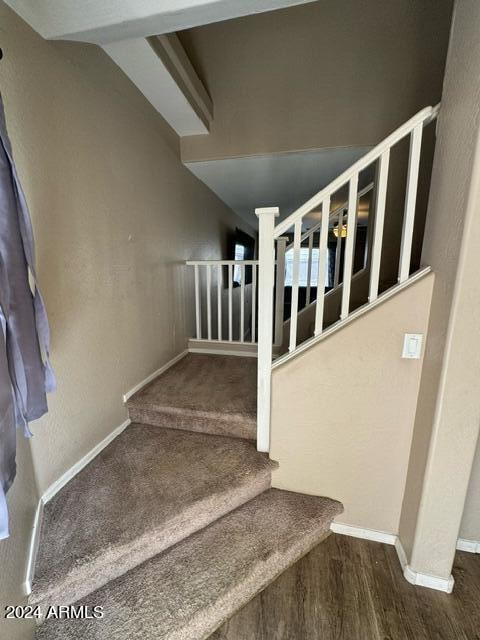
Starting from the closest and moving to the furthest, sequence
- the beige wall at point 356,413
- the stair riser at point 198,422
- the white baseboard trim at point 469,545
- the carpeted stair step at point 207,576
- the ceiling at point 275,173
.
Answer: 1. the carpeted stair step at point 207,576
2. the beige wall at point 356,413
3. the white baseboard trim at point 469,545
4. the stair riser at point 198,422
5. the ceiling at point 275,173

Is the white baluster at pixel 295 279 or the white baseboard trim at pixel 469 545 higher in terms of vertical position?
the white baluster at pixel 295 279

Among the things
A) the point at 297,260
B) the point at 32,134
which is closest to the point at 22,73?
the point at 32,134

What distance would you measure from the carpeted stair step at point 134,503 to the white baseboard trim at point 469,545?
1.07m

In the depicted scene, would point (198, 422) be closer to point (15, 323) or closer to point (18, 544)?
point (18, 544)

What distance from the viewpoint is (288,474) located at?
1.57m

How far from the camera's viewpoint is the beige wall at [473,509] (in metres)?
1.37

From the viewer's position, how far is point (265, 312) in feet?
4.78

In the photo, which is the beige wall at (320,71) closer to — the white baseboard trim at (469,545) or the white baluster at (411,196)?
the white baluster at (411,196)

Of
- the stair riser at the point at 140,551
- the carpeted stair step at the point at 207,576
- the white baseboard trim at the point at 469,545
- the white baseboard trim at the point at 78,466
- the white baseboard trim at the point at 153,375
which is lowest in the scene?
the white baseboard trim at the point at 469,545

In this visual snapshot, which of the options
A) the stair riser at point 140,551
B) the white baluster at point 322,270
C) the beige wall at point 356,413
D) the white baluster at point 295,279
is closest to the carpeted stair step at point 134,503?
the stair riser at point 140,551

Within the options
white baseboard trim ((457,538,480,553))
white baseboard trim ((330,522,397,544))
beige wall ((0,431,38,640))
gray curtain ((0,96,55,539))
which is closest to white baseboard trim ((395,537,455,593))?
white baseboard trim ((330,522,397,544))

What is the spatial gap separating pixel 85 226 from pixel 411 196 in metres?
1.68

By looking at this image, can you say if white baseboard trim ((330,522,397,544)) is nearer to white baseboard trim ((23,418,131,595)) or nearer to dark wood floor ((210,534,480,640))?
dark wood floor ((210,534,480,640))

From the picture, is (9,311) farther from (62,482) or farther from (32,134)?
(62,482)
